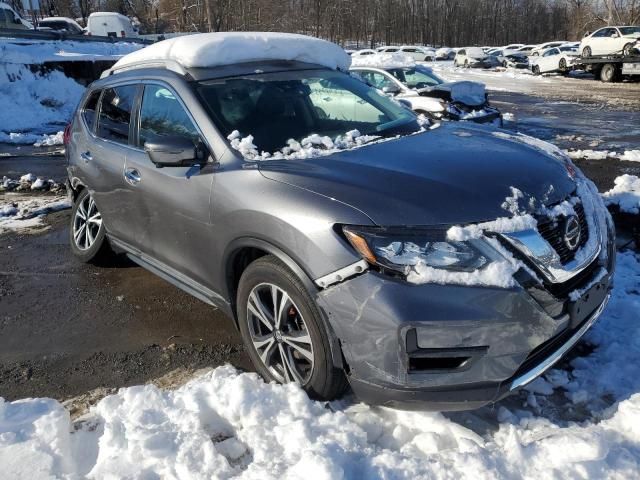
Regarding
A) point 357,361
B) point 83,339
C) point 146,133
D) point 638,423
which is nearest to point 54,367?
point 83,339

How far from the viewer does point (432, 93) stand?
11305mm

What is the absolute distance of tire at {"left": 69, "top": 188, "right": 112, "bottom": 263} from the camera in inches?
189

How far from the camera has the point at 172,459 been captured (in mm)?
2428

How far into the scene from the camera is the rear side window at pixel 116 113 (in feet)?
13.2

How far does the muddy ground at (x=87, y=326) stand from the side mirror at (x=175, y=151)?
1.26 m

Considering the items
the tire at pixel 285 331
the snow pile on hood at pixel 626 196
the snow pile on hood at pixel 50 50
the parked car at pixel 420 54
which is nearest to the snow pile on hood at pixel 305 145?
the tire at pixel 285 331

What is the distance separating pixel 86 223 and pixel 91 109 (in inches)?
40.1

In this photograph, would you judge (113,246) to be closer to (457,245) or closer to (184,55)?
(184,55)

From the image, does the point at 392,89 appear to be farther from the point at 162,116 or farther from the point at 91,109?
the point at 162,116

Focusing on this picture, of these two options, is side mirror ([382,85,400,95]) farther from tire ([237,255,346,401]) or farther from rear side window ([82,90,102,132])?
tire ([237,255,346,401])

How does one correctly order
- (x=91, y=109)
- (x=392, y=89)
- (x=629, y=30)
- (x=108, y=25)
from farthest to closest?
(x=108, y=25), (x=629, y=30), (x=392, y=89), (x=91, y=109)

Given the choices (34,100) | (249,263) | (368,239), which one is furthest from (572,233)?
(34,100)

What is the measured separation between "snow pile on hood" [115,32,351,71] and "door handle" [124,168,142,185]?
79 cm

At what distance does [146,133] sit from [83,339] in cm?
150
